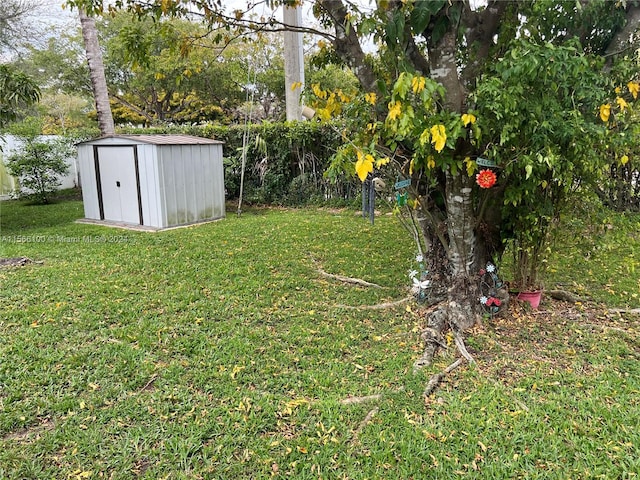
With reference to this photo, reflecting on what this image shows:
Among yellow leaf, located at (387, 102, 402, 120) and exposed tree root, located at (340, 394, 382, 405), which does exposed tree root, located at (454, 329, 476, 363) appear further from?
yellow leaf, located at (387, 102, 402, 120)

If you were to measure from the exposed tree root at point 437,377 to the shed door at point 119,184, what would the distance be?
6025 mm

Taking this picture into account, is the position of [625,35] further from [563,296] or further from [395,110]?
[563,296]

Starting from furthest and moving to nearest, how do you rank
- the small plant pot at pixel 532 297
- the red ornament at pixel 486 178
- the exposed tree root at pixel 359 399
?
the small plant pot at pixel 532 297 < the red ornament at pixel 486 178 < the exposed tree root at pixel 359 399

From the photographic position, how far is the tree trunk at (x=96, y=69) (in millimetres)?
8922

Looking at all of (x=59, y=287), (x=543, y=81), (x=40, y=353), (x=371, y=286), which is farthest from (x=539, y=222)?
(x=59, y=287)

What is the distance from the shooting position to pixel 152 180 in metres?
7.18

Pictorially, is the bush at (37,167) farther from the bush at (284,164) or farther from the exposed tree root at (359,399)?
the exposed tree root at (359,399)

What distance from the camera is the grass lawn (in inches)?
82.3

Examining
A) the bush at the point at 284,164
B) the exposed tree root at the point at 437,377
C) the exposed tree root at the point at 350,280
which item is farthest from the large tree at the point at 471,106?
the bush at the point at 284,164

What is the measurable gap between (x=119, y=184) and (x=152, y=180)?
2.76 ft

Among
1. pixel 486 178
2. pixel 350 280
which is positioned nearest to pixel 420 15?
pixel 486 178

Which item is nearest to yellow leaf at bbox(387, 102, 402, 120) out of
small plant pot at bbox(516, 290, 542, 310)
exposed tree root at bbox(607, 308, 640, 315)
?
small plant pot at bbox(516, 290, 542, 310)

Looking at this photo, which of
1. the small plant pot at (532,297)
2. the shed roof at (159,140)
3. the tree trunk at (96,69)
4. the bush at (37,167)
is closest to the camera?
the small plant pot at (532,297)

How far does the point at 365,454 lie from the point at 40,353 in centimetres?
221
